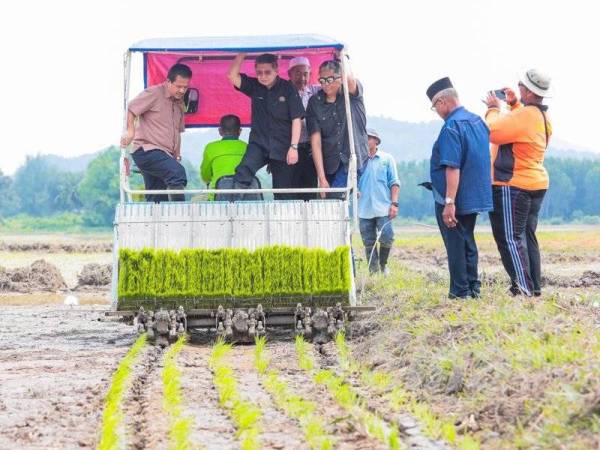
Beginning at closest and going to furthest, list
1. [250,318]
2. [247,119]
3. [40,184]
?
[250,318] < [247,119] < [40,184]

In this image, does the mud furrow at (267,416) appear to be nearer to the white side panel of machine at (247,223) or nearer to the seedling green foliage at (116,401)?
the seedling green foliage at (116,401)

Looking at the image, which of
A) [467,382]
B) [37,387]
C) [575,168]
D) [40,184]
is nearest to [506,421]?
[467,382]

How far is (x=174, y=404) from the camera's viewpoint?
23.7 ft

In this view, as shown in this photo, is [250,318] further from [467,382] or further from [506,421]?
[506,421]

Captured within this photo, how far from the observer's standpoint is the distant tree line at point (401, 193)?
10556 cm

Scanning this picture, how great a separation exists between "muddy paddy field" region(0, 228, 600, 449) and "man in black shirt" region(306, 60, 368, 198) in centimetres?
140

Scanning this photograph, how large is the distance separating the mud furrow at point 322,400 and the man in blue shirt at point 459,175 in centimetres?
164

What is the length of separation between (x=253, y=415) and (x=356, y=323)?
4.69 metres

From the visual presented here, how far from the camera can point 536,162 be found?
10.7 m

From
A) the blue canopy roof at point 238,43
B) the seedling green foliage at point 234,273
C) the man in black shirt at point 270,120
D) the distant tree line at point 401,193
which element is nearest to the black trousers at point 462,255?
the seedling green foliage at point 234,273

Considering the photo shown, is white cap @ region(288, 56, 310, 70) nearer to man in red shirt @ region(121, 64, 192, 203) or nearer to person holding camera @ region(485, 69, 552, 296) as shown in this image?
man in red shirt @ region(121, 64, 192, 203)

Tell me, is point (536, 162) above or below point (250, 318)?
above

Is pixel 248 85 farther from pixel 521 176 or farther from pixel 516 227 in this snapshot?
pixel 516 227

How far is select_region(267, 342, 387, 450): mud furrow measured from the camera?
6.13 metres
